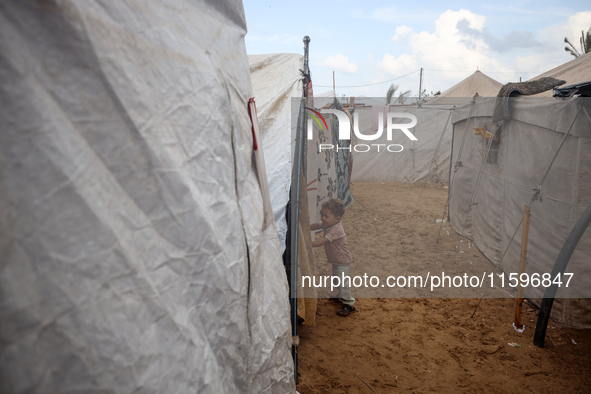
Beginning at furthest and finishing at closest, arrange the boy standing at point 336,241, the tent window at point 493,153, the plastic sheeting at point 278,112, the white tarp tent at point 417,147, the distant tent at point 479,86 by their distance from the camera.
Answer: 1. the distant tent at point 479,86
2. the white tarp tent at point 417,147
3. the tent window at point 493,153
4. the boy standing at point 336,241
5. the plastic sheeting at point 278,112

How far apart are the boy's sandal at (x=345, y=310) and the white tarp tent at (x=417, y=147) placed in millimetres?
9066

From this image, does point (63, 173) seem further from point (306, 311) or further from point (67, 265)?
point (306, 311)

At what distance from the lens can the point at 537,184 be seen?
13.5ft

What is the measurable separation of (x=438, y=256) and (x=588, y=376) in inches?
123

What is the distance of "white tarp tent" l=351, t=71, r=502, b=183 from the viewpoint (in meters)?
12.1

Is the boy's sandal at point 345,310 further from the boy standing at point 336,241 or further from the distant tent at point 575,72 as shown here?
the distant tent at point 575,72

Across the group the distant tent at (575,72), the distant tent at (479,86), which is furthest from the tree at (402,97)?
the distant tent at (575,72)

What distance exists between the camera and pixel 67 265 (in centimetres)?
66

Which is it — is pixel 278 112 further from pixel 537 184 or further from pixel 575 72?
pixel 575 72

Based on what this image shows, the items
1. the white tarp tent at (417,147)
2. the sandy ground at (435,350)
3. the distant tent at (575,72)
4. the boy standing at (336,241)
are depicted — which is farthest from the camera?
the white tarp tent at (417,147)

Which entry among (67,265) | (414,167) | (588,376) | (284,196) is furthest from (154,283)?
(414,167)

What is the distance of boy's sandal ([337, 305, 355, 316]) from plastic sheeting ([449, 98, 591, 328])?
196 cm

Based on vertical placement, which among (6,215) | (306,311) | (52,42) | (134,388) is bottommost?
(306,311)

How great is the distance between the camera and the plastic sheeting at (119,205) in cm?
62
